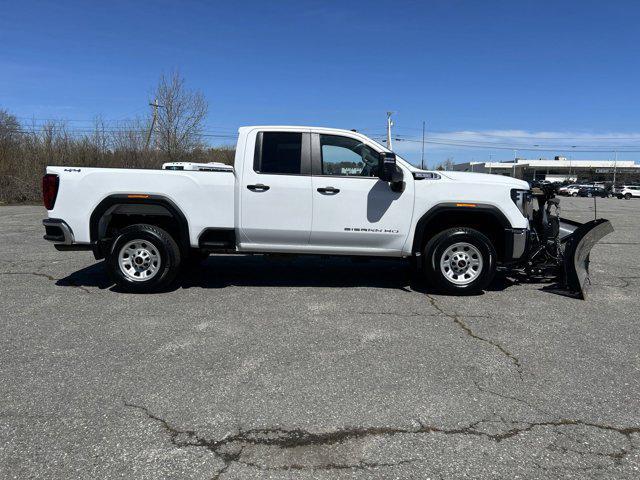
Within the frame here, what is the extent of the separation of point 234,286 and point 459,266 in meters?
3.18

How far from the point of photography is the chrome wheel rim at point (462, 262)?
6621mm

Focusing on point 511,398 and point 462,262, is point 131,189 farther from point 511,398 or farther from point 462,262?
point 511,398

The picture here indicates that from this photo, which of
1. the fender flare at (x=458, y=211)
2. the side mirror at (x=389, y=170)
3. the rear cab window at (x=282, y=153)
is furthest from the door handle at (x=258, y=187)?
the fender flare at (x=458, y=211)

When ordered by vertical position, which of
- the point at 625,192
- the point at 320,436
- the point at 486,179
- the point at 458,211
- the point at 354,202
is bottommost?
the point at 320,436

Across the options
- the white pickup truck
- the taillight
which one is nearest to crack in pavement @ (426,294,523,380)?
the white pickup truck

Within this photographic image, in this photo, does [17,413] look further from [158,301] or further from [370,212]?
[370,212]

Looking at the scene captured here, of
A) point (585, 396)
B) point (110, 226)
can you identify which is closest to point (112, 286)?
point (110, 226)

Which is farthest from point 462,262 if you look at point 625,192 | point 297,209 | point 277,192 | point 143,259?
point 625,192

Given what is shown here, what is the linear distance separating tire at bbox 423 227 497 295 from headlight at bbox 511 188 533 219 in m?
0.64

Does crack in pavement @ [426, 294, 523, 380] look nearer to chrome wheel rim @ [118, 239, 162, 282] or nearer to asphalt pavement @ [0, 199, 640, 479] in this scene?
asphalt pavement @ [0, 199, 640, 479]

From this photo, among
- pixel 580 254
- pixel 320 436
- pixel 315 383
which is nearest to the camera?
pixel 320 436

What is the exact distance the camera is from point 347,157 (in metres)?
6.64

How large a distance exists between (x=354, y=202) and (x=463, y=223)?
1597mm

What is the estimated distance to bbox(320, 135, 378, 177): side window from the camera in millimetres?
6582
